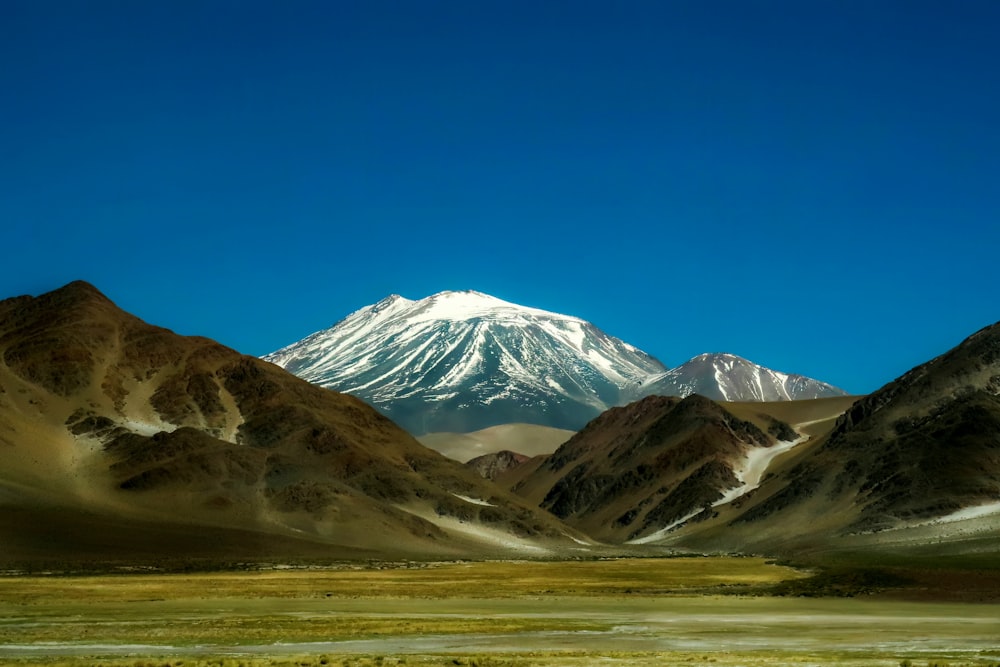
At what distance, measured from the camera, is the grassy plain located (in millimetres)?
54406

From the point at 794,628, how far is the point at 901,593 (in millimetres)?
34464

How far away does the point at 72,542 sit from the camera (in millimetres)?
180250

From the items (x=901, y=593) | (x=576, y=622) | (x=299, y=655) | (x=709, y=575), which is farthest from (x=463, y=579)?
(x=299, y=655)

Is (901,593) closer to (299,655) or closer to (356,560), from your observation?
(299,655)

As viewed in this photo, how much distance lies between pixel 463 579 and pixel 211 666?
85.2 m

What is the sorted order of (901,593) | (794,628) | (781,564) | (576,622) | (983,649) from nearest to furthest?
(983,649) < (794,628) < (576,622) < (901,593) < (781,564)

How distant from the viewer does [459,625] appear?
72438 mm

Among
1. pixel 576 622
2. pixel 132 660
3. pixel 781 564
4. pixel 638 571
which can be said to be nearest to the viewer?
pixel 132 660

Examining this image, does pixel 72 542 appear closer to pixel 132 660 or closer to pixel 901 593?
pixel 901 593

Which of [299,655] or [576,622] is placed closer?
[299,655]

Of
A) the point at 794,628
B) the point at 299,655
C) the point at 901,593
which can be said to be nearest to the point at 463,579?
the point at 901,593

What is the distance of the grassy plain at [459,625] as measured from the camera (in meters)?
54.4

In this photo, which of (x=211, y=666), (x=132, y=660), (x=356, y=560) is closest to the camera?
(x=211, y=666)

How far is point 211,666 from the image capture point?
4959cm
